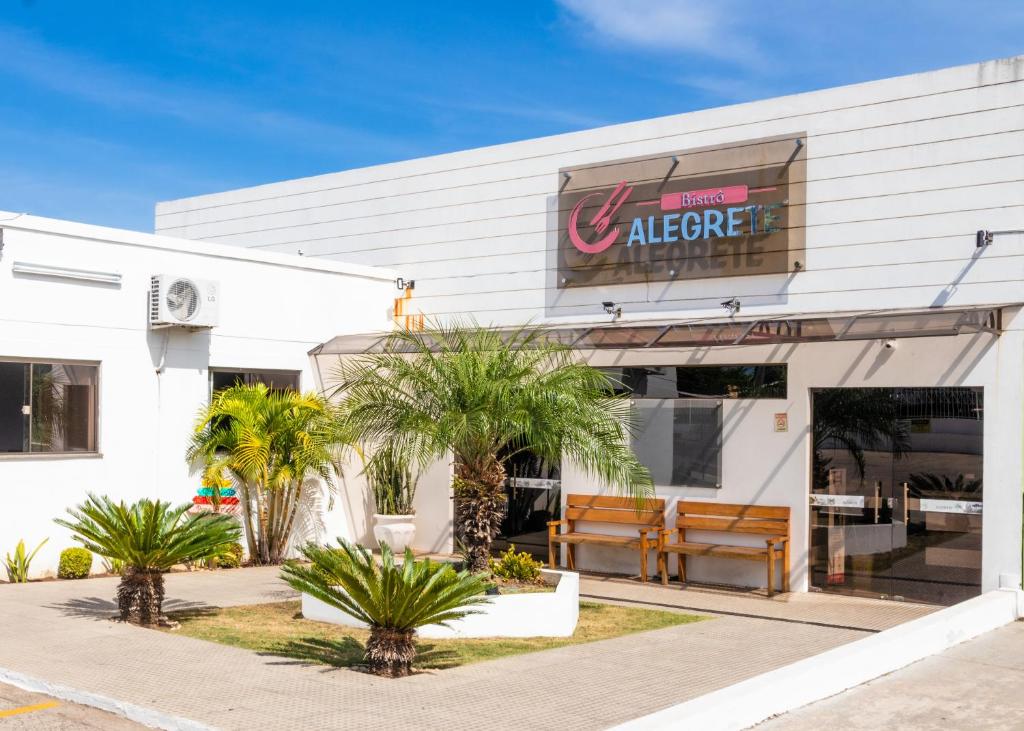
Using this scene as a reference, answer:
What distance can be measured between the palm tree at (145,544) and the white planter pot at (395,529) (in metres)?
5.44

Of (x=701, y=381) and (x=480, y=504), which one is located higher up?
(x=701, y=381)

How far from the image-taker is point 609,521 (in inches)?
564

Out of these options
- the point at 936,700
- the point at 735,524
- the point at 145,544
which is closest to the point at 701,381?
the point at 735,524

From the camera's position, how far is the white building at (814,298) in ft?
39.6

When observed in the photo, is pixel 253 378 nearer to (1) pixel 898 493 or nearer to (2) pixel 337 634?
(2) pixel 337 634

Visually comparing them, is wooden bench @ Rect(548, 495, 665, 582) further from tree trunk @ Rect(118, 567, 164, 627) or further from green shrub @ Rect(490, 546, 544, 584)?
tree trunk @ Rect(118, 567, 164, 627)

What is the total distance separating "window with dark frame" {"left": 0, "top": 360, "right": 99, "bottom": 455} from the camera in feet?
42.0

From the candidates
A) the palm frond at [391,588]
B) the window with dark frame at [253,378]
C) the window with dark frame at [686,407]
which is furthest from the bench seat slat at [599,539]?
the palm frond at [391,588]

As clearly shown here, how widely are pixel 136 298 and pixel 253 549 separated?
3.69 meters

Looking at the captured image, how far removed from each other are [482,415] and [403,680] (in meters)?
3.21

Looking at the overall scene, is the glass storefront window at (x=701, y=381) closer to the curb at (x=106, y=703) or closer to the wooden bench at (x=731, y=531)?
the wooden bench at (x=731, y=531)

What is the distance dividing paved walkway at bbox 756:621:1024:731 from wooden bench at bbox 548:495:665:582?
4.61 meters

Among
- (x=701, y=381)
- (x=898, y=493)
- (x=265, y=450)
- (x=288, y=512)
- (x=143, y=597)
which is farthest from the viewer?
(x=288, y=512)

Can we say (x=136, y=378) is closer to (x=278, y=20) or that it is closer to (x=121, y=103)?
(x=278, y=20)
